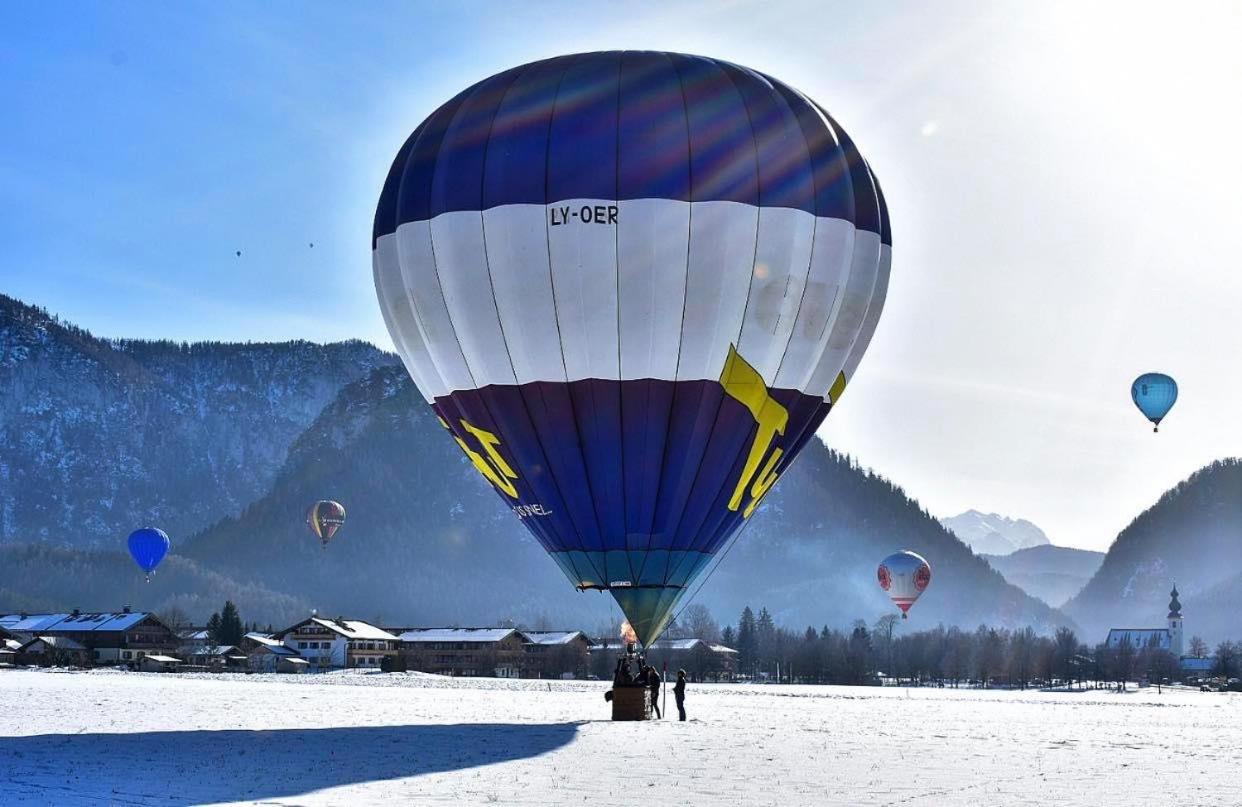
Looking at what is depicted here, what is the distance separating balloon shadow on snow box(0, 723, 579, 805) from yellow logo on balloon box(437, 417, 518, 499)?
6.21 m

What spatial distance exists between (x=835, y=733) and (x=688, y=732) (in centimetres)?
442

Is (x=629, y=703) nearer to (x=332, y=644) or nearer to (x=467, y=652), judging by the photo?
(x=332, y=644)

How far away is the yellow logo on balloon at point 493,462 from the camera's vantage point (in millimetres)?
36500

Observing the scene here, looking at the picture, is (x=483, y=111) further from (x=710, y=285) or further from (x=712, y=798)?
(x=712, y=798)

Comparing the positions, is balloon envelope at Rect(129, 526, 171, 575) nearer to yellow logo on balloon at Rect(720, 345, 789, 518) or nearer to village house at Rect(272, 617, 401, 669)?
village house at Rect(272, 617, 401, 669)

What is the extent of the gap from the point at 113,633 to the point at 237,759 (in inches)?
4804

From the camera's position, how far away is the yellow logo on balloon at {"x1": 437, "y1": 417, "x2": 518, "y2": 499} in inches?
1437

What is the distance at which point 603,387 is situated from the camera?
34688 millimetres

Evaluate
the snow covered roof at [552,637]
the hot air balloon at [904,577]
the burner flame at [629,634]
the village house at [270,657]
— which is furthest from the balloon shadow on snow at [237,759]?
the snow covered roof at [552,637]

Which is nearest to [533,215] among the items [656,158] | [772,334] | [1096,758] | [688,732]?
[656,158]

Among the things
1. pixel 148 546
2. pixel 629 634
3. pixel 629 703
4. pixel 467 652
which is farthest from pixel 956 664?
pixel 629 634

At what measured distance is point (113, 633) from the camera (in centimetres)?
14075

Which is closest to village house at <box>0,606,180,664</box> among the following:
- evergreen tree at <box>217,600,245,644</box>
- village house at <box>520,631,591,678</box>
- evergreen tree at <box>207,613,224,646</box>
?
evergreen tree at <box>207,613,224,646</box>

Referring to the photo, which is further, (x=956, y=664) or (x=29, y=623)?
(x=956, y=664)
